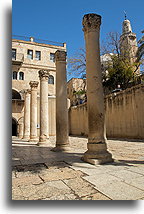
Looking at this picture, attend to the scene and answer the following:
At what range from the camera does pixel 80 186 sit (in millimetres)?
2881

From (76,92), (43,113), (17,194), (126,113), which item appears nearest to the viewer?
(17,194)

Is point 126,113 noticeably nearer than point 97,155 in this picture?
No

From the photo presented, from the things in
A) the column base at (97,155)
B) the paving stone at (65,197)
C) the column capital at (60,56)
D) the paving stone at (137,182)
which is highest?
the column capital at (60,56)

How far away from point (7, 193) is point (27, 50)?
98.4 feet

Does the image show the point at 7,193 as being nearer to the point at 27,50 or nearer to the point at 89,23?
the point at 89,23

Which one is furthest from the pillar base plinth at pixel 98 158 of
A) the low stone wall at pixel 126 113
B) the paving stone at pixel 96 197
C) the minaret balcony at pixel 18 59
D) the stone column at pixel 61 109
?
the minaret balcony at pixel 18 59

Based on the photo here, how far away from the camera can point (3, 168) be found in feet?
8.29

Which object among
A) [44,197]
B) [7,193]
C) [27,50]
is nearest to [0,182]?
[7,193]

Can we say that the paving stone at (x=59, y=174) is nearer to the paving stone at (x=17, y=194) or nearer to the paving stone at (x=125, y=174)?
the paving stone at (x=17, y=194)

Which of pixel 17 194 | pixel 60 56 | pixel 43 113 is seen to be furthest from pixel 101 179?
pixel 43 113

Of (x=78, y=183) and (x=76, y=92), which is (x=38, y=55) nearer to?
(x=76, y=92)

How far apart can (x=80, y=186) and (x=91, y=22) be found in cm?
461

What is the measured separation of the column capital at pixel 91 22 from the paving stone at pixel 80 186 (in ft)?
14.3

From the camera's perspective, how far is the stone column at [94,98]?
4.79 m
